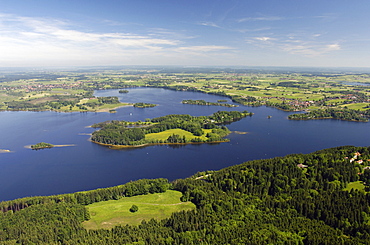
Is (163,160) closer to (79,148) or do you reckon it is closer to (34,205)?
(79,148)

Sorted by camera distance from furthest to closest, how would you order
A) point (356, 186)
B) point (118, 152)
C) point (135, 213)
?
point (118, 152), point (356, 186), point (135, 213)

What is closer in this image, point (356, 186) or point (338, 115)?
point (356, 186)

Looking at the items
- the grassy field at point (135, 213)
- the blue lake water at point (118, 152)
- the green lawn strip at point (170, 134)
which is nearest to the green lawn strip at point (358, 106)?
the blue lake water at point (118, 152)

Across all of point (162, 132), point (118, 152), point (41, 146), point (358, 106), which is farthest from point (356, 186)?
point (358, 106)

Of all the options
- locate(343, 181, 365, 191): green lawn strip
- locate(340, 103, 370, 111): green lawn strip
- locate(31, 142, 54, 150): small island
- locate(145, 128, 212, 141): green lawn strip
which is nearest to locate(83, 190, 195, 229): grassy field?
locate(343, 181, 365, 191): green lawn strip

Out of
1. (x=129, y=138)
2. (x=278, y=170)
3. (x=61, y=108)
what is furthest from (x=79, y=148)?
(x=61, y=108)

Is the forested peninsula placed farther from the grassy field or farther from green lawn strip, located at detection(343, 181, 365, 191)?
green lawn strip, located at detection(343, 181, 365, 191)

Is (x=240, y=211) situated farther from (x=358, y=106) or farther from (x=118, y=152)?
(x=358, y=106)
